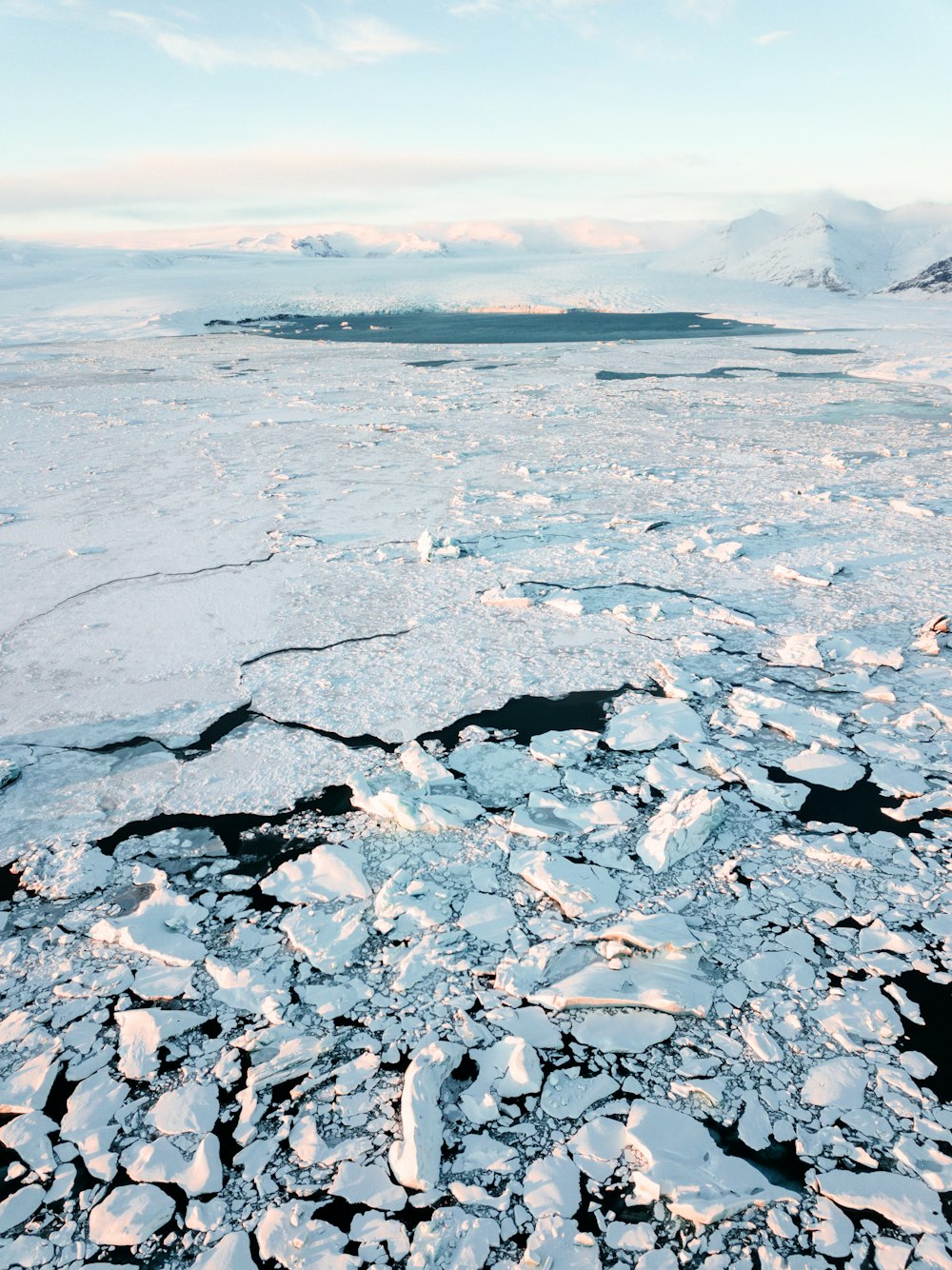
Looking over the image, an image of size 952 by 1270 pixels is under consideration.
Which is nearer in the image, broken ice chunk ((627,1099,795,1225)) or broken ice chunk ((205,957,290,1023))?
broken ice chunk ((627,1099,795,1225))

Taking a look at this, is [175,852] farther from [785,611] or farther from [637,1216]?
[785,611]

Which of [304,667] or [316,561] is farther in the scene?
[316,561]

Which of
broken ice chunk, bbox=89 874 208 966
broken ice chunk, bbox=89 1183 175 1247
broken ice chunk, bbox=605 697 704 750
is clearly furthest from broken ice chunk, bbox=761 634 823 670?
broken ice chunk, bbox=89 1183 175 1247

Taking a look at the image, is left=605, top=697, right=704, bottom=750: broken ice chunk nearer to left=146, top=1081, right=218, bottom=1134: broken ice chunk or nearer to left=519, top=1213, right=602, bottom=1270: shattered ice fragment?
left=519, top=1213, right=602, bottom=1270: shattered ice fragment

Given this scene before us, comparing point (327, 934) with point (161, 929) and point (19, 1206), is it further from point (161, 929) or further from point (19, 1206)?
point (19, 1206)

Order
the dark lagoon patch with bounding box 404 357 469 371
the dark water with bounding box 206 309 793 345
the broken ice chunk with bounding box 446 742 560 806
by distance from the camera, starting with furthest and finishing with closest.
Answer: the dark water with bounding box 206 309 793 345 < the dark lagoon patch with bounding box 404 357 469 371 < the broken ice chunk with bounding box 446 742 560 806

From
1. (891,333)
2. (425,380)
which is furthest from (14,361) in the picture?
(891,333)

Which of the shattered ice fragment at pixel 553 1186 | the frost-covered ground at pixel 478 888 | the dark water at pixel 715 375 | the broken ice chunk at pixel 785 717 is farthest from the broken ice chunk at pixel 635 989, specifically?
the dark water at pixel 715 375
